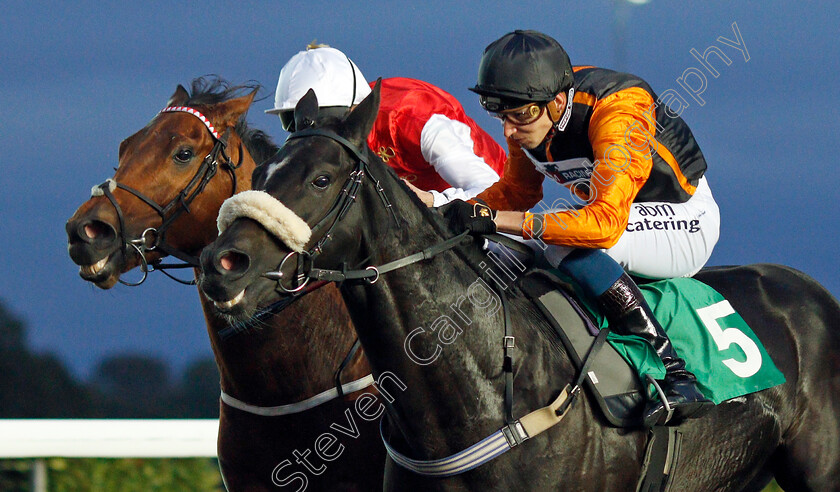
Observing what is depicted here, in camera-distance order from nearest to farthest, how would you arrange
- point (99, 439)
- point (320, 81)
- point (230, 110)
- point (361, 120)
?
point (361, 120) → point (230, 110) → point (320, 81) → point (99, 439)

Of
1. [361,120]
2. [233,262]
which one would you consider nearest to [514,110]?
[361,120]

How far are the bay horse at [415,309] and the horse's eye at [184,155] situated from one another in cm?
93

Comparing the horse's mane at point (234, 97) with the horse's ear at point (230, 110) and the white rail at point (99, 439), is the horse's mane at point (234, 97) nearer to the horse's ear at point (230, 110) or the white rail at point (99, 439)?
the horse's ear at point (230, 110)

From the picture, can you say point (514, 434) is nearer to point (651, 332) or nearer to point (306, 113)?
point (651, 332)

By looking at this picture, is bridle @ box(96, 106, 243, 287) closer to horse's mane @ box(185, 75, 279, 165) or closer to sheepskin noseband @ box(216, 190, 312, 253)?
horse's mane @ box(185, 75, 279, 165)

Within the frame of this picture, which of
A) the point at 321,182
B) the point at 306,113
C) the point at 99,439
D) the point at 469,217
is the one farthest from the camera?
the point at 99,439

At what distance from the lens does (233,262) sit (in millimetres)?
2305

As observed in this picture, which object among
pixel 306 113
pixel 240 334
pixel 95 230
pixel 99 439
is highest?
pixel 306 113

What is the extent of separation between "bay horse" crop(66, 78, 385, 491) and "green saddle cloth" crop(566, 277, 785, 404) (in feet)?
3.02

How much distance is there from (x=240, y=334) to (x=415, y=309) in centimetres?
100

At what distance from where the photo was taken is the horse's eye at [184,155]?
3445 millimetres

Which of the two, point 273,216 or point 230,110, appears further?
point 230,110

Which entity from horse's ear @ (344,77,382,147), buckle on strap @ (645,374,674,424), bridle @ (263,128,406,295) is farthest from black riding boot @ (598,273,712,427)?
horse's ear @ (344,77,382,147)

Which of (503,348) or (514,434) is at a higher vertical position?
(503,348)
